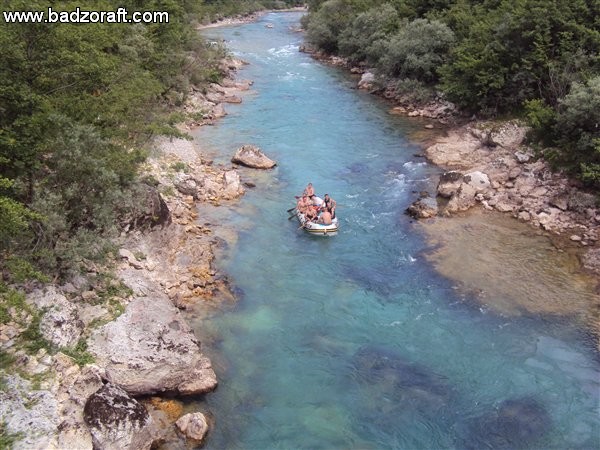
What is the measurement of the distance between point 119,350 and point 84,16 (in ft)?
42.1

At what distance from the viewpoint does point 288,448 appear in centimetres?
1252

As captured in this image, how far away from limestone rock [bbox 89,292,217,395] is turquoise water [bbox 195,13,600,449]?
754 mm

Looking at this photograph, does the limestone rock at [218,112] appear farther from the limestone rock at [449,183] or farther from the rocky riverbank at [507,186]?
the limestone rock at [449,183]

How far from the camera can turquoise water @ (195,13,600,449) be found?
13078mm

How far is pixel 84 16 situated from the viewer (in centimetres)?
1953

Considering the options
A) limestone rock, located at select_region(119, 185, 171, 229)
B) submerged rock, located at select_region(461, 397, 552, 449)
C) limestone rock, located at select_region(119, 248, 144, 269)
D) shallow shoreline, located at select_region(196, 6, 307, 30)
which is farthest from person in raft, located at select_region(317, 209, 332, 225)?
shallow shoreline, located at select_region(196, 6, 307, 30)

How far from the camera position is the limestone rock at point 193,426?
41.0ft

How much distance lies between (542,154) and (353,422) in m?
18.3

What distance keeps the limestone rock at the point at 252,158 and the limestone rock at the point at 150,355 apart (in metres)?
13.7

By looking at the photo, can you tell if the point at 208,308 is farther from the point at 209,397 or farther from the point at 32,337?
the point at 32,337

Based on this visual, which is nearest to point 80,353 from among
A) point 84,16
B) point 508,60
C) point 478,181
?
point 84,16

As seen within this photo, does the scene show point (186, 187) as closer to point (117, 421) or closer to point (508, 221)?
point (117, 421)

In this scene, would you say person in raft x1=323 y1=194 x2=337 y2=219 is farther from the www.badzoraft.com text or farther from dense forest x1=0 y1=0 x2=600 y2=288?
the www.badzoraft.com text

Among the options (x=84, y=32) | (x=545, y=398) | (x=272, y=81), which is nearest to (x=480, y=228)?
(x=545, y=398)
